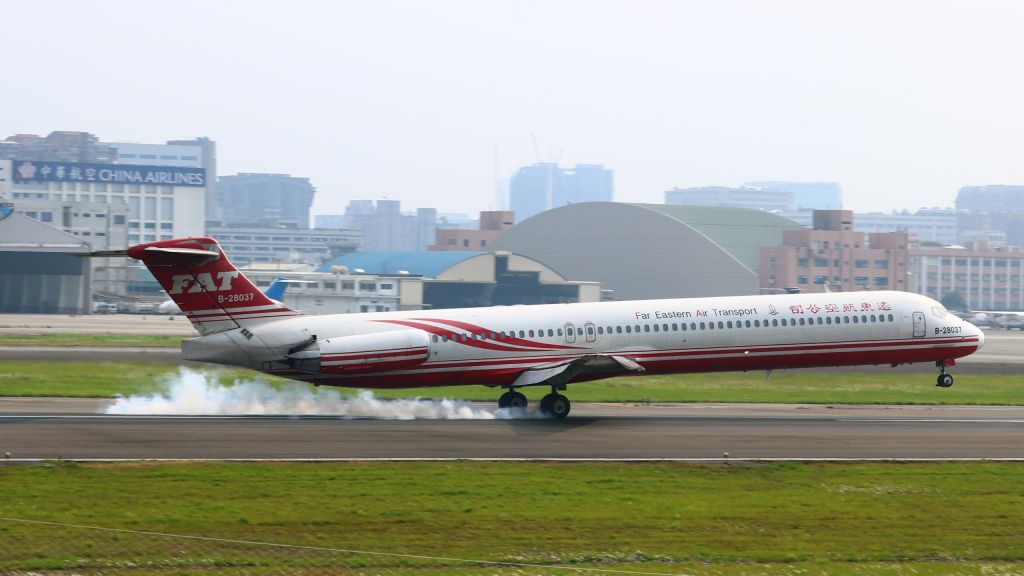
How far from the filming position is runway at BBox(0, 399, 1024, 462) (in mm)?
27953

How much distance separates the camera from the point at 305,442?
96.2ft

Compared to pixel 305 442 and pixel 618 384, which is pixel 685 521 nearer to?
pixel 305 442

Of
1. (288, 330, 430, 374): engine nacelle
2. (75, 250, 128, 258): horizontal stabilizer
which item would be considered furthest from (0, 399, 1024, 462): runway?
(75, 250, 128, 258): horizontal stabilizer

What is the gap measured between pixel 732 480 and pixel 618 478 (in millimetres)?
2383

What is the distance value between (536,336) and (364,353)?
17.1ft

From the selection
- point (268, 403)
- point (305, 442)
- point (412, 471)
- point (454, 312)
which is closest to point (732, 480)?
point (412, 471)

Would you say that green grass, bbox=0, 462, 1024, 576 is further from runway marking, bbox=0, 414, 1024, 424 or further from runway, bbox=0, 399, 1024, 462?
runway marking, bbox=0, 414, 1024, 424

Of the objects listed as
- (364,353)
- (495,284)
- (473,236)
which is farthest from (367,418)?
(473,236)

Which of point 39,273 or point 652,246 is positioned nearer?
point 39,273

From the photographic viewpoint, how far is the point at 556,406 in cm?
3519

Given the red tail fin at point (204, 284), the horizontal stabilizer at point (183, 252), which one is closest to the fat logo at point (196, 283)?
the red tail fin at point (204, 284)

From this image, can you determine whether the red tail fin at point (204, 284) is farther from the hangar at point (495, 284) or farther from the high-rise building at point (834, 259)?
the high-rise building at point (834, 259)

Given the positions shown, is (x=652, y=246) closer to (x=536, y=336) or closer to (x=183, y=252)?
(x=536, y=336)

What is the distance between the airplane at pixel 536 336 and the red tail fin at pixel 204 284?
28 millimetres
